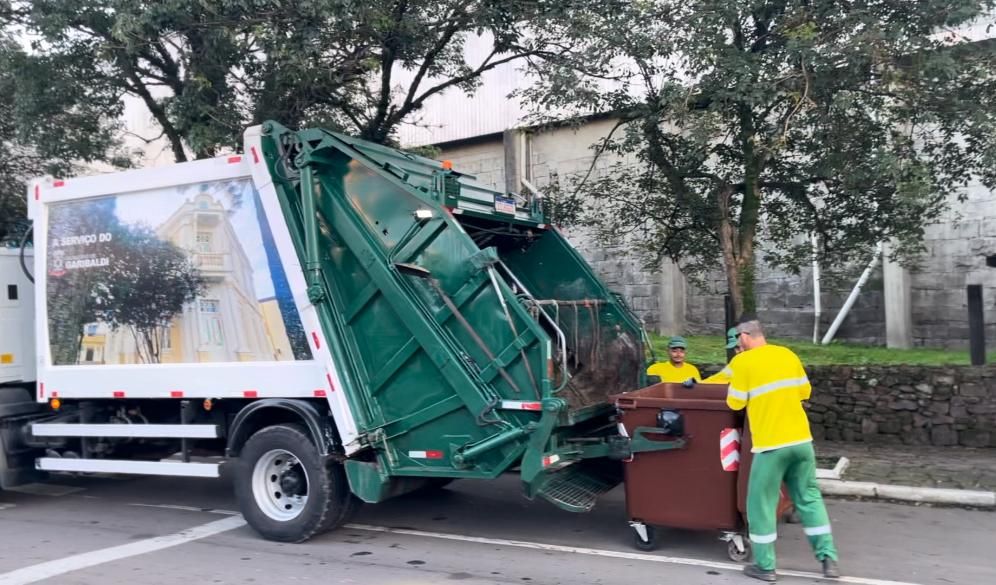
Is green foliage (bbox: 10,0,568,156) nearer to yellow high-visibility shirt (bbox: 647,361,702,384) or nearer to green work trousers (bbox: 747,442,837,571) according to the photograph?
yellow high-visibility shirt (bbox: 647,361,702,384)

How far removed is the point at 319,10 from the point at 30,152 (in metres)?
6.07

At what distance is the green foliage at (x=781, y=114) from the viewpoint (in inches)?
276

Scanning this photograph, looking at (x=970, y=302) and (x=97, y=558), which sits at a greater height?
(x=970, y=302)

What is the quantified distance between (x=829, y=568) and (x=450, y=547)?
8.04ft

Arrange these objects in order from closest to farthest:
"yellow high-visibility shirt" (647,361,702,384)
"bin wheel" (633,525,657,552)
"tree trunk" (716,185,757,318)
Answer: "bin wheel" (633,525,657,552) → "yellow high-visibility shirt" (647,361,702,384) → "tree trunk" (716,185,757,318)

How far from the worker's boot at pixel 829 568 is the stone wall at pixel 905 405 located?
4.85 m

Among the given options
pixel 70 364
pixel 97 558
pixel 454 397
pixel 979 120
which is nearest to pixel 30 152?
pixel 70 364

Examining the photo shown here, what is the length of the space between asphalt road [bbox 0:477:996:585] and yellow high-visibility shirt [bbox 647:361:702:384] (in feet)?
3.70

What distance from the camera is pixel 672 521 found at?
17.4ft

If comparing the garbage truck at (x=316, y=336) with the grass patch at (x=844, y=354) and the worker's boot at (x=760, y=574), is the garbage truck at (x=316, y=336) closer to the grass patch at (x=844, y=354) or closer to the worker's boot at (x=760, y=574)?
the worker's boot at (x=760, y=574)

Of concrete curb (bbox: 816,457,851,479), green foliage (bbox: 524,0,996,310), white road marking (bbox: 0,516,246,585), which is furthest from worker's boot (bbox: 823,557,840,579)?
white road marking (bbox: 0,516,246,585)

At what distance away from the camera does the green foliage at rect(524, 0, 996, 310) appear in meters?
7.00

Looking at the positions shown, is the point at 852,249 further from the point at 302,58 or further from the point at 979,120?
the point at 302,58

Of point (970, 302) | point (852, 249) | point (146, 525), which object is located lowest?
point (146, 525)
